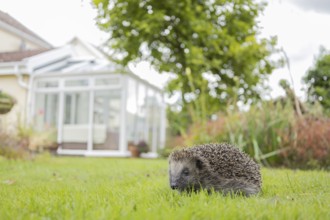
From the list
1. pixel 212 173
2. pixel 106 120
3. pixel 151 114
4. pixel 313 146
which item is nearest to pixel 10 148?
pixel 313 146

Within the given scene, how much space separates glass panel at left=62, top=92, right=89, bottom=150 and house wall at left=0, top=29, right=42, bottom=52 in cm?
1007

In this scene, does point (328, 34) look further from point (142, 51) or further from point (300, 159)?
point (142, 51)

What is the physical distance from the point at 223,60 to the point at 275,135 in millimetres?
6731

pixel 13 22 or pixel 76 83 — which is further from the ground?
pixel 76 83

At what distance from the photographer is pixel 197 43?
14094 mm

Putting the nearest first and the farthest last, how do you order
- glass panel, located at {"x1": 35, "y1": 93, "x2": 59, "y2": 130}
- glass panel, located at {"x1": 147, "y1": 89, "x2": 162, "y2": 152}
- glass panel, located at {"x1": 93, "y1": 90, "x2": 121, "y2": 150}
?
glass panel, located at {"x1": 93, "y1": 90, "x2": 121, "y2": 150} < glass panel, located at {"x1": 35, "y1": 93, "x2": 59, "y2": 130} < glass panel, located at {"x1": 147, "y1": 89, "x2": 162, "y2": 152}

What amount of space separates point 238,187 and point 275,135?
472 centimetres


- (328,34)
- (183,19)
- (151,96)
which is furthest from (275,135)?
(151,96)

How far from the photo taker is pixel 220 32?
522 inches

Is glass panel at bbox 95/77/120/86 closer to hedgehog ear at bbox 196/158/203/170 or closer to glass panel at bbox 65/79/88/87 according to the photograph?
glass panel at bbox 65/79/88/87

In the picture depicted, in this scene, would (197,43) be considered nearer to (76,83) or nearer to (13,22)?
(76,83)

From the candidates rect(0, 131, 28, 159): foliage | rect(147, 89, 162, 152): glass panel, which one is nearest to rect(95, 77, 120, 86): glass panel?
rect(147, 89, 162, 152): glass panel

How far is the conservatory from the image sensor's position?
643 inches

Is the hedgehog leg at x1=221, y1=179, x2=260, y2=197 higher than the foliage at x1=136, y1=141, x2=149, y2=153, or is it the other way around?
the foliage at x1=136, y1=141, x2=149, y2=153
